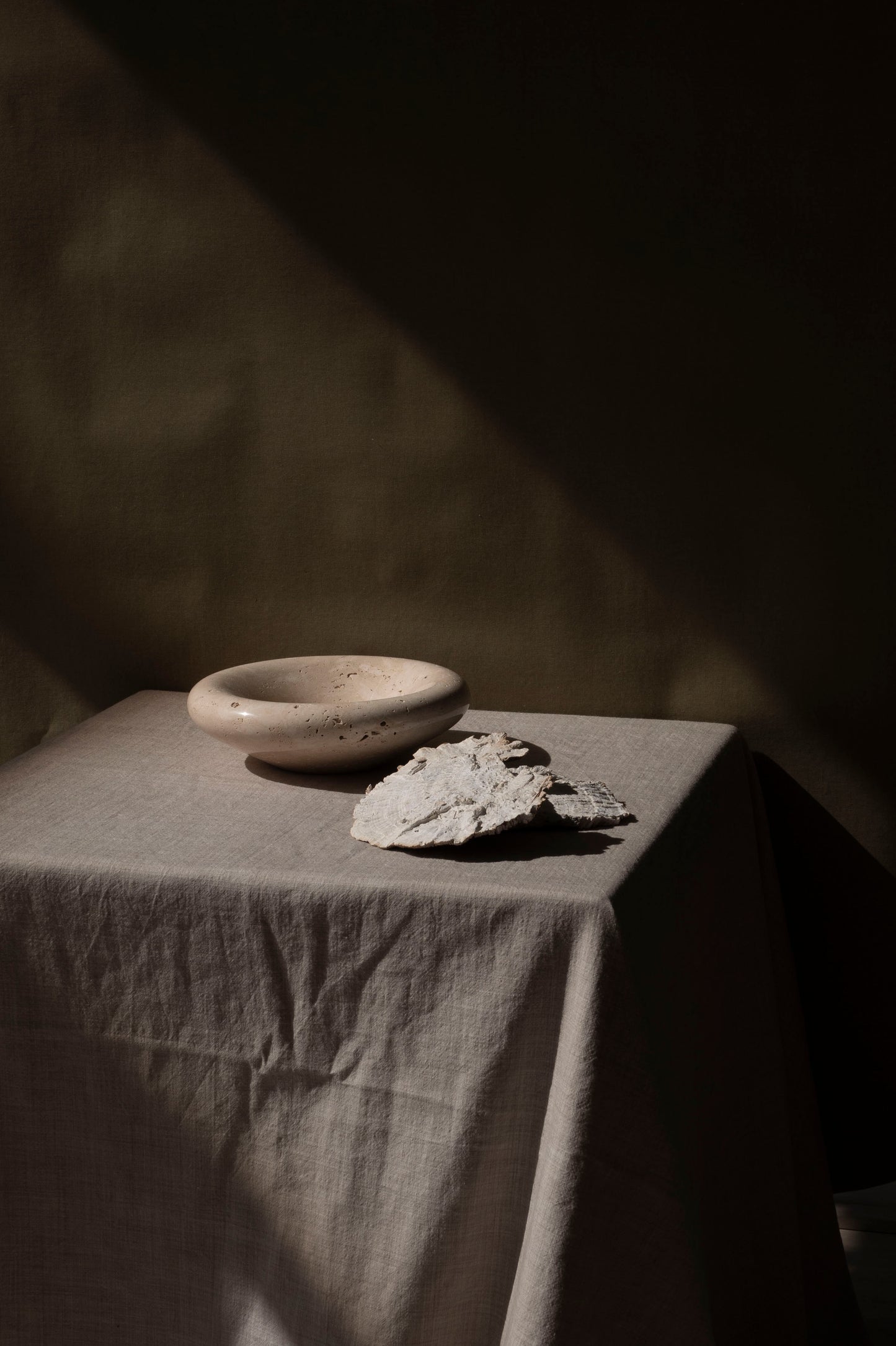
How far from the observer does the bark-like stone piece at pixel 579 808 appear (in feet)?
3.26

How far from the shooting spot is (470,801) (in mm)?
991

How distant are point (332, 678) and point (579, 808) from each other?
428 mm

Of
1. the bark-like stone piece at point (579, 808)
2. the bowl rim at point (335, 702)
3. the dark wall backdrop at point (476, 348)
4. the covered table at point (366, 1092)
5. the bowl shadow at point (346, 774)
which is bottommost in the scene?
the covered table at point (366, 1092)

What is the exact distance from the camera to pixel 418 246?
1.43 m

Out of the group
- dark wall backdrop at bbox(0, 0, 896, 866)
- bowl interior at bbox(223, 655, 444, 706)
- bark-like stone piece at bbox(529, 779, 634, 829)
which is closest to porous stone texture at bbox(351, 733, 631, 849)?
bark-like stone piece at bbox(529, 779, 634, 829)

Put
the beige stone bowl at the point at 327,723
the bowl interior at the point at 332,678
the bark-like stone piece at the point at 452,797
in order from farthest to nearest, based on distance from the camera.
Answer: the bowl interior at the point at 332,678 → the beige stone bowl at the point at 327,723 → the bark-like stone piece at the point at 452,797

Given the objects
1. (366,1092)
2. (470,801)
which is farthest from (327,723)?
(366,1092)

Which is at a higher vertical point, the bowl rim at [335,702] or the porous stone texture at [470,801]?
the bowl rim at [335,702]

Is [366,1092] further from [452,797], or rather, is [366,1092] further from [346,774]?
[346,774]

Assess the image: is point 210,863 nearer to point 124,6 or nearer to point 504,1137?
point 504,1137

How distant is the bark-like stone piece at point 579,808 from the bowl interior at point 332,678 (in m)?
0.27

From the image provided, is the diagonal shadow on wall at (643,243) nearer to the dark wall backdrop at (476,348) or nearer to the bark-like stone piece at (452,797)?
the dark wall backdrop at (476,348)

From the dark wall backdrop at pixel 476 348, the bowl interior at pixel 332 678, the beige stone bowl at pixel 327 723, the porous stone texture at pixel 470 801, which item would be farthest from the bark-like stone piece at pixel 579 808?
the dark wall backdrop at pixel 476 348

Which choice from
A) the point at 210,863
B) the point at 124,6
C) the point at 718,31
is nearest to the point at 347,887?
the point at 210,863
